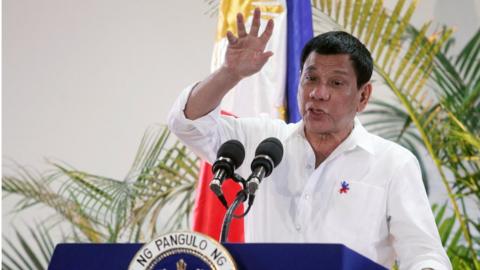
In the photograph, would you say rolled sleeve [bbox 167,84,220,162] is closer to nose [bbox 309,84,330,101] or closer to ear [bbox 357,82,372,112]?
nose [bbox 309,84,330,101]

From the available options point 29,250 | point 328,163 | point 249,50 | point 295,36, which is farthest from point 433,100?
point 249,50

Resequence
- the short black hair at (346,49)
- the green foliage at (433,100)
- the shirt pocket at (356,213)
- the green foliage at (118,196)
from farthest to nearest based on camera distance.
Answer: the green foliage at (118,196), the green foliage at (433,100), the short black hair at (346,49), the shirt pocket at (356,213)

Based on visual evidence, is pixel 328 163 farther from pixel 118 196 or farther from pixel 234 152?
pixel 118 196

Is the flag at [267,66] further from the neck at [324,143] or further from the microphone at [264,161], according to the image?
the microphone at [264,161]

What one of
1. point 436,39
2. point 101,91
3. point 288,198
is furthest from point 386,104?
point 288,198

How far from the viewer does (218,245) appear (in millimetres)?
1758

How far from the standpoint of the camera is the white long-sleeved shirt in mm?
2490

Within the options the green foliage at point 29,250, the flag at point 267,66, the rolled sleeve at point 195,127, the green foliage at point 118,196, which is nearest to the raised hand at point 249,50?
the rolled sleeve at point 195,127

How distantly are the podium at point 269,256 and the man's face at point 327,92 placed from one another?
768 mm

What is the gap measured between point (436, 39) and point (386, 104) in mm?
468

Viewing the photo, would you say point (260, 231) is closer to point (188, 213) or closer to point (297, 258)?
point (297, 258)

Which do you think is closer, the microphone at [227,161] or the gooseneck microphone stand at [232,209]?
the gooseneck microphone stand at [232,209]

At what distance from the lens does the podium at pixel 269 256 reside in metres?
1.73

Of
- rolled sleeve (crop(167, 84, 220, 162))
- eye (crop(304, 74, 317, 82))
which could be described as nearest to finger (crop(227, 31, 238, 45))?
rolled sleeve (crop(167, 84, 220, 162))
